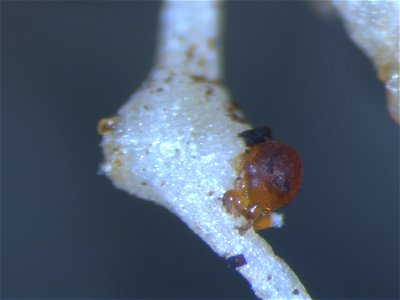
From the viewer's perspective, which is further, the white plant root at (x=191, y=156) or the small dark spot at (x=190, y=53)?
the small dark spot at (x=190, y=53)

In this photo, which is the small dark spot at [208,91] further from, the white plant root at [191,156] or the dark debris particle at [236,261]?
the dark debris particle at [236,261]

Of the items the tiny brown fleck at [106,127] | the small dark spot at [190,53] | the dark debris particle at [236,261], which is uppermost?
the small dark spot at [190,53]

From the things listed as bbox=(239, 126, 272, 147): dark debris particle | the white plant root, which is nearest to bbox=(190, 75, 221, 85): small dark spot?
the white plant root

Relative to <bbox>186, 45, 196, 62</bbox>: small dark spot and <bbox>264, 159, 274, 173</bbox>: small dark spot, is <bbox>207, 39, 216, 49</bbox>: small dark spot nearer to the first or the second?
<bbox>186, 45, 196, 62</bbox>: small dark spot

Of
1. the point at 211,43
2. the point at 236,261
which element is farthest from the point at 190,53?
the point at 236,261

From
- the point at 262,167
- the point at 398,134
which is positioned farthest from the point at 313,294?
the point at 262,167

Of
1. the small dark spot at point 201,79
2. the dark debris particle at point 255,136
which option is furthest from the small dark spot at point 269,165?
the small dark spot at point 201,79

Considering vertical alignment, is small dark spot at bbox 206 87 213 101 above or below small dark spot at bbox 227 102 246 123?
above

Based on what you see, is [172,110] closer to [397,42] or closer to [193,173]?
[193,173]
